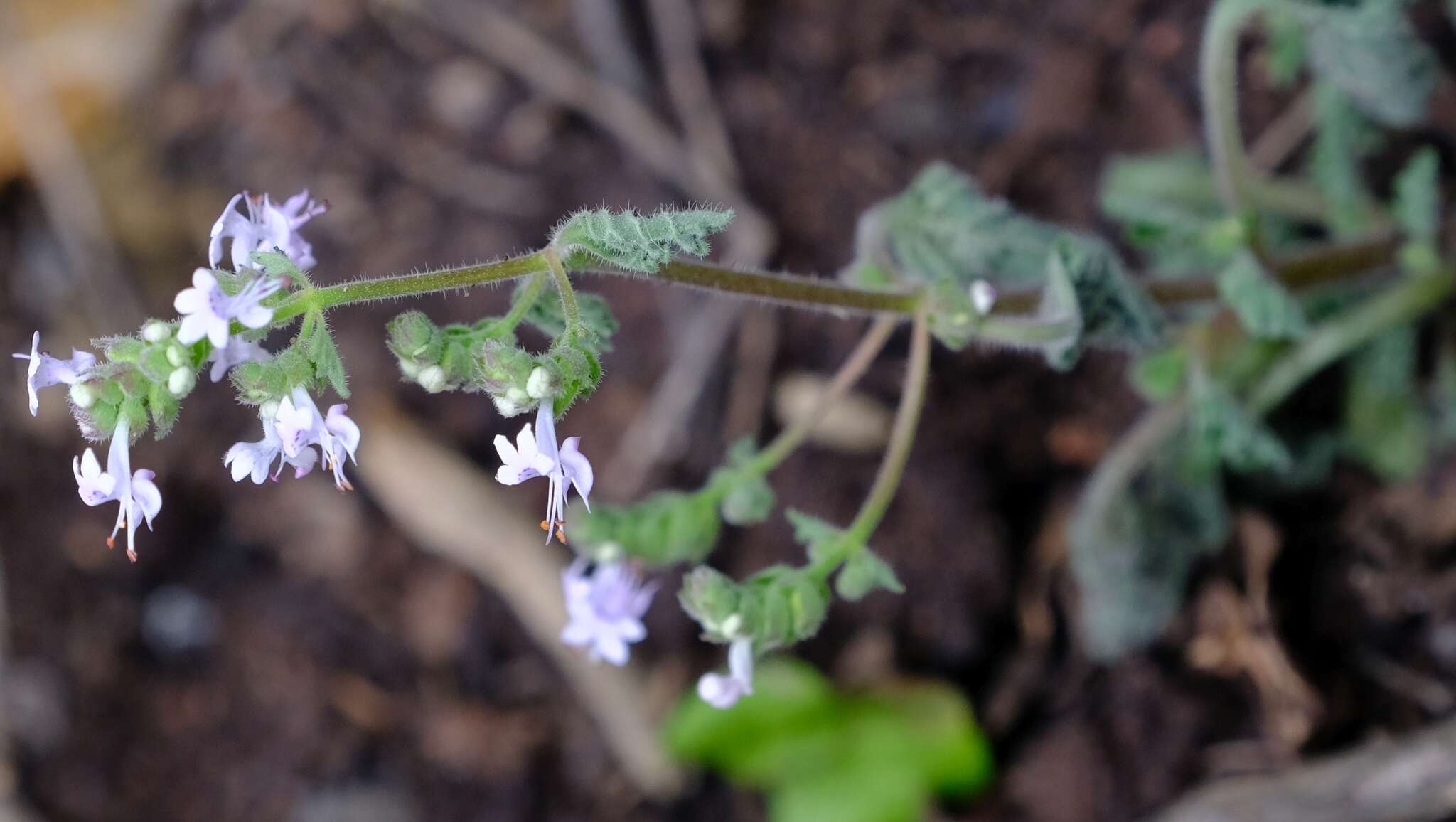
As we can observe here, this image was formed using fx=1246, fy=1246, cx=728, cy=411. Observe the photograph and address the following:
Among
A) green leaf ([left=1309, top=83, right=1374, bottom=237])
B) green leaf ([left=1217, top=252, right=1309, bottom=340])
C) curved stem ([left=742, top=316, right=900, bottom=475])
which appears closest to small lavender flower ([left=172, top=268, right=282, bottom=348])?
curved stem ([left=742, top=316, right=900, bottom=475])

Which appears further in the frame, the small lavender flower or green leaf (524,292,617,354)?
green leaf (524,292,617,354)

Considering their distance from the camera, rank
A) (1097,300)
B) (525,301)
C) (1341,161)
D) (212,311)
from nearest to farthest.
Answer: (212,311) → (525,301) → (1097,300) → (1341,161)

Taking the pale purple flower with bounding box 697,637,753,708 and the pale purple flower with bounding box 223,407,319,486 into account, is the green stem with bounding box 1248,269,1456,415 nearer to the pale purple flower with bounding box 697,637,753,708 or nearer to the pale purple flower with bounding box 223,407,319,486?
the pale purple flower with bounding box 697,637,753,708

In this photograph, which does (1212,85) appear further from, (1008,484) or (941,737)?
(941,737)

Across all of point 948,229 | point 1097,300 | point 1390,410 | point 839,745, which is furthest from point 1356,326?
point 839,745

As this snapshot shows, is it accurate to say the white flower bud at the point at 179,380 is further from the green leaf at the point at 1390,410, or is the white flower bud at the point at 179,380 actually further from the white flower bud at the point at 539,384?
the green leaf at the point at 1390,410

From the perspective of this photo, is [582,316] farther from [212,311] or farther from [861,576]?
[861,576]
